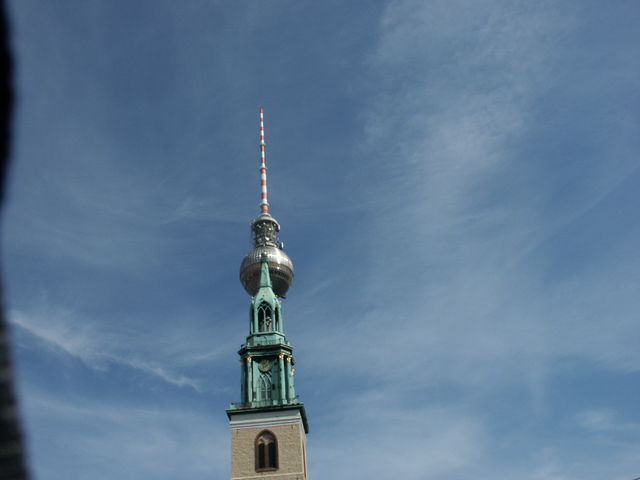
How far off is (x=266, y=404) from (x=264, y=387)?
9.63 ft

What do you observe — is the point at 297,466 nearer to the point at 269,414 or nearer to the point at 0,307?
the point at 269,414

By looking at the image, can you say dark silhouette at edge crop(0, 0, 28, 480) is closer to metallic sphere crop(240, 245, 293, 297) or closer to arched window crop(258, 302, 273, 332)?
arched window crop(258, 302, 273, 332)

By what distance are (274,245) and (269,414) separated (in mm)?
30096

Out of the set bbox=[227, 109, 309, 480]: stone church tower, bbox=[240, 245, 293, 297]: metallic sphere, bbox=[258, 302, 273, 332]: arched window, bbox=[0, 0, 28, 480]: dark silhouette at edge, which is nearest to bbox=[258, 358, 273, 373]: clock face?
bbox=[227, 109, 309, 480]: stone church tower

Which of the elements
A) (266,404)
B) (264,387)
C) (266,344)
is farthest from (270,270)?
(266,404)

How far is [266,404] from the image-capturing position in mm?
75000

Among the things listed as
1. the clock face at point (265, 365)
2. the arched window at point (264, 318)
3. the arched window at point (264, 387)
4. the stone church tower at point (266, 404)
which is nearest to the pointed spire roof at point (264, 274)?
the stone church tower at point (266, 404)

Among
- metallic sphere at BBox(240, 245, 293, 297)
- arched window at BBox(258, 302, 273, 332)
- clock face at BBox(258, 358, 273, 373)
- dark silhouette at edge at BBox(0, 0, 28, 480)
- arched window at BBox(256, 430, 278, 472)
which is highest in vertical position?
metallic sphere at BBox(240, 245, 293, 297)

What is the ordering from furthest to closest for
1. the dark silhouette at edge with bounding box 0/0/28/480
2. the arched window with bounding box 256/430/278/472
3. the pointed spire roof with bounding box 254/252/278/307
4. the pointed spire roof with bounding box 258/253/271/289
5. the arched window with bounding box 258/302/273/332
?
the pointed spire roof with bounding box 258/253/271/289 → the pointed spire roof with bounding box 254/252/278/307 → the arched window with bounding box 258/302/273/332 → the arched window with bounding box 256/430/278/472 → the dark silhouette at edge with bounding box 0/0/28/480

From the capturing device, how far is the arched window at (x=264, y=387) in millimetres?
76769

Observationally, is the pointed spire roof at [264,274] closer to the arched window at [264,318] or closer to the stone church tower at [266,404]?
the stone church tower at [266,404]

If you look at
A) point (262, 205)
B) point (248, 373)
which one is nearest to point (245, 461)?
point (248, 373)

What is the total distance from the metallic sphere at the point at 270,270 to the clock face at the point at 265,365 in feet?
51.8

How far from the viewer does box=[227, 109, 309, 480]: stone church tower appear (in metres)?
70.6
